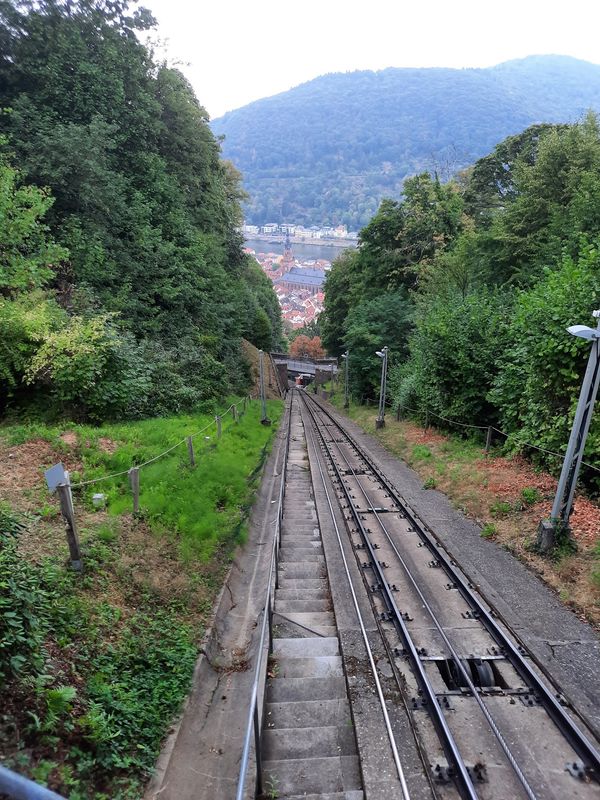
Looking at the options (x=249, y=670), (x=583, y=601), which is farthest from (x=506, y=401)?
(x=249, y=670)

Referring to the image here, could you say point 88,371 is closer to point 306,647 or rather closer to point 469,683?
point 306,647

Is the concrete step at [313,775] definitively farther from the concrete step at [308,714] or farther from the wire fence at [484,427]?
the wire fence at [484,427]

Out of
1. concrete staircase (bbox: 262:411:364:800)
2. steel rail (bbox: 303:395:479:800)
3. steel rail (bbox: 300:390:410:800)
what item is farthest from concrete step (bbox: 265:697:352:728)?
steel rail (bbox: 303:395:479:800)

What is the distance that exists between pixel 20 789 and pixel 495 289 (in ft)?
77.8

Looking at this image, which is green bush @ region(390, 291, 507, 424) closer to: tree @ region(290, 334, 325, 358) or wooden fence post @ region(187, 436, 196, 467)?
wooden fence post @ region(187, 436, 196, 467)

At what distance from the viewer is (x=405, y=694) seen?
22.2ft

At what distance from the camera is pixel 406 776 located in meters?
5.50

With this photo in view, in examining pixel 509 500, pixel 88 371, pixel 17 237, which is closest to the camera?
pixel 509 500

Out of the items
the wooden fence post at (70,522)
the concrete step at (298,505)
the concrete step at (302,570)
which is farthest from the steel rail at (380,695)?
the wooden fence post at (70,522)

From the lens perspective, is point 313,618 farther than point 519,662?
Yes

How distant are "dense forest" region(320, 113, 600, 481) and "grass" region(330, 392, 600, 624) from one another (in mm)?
1218

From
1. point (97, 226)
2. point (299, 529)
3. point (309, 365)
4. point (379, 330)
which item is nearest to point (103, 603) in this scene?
point (299, 529)

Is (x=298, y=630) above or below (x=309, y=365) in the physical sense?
below

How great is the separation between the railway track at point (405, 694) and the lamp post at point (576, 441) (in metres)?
2.21
